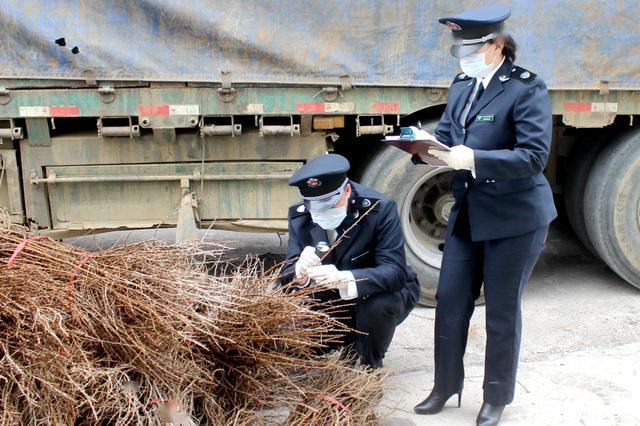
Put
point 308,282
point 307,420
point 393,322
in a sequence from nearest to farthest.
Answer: point 307,420 → point 308,282 → point 393,322

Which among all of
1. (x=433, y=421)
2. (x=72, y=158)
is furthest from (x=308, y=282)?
(x=72, y=158)

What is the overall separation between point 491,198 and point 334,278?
70cm

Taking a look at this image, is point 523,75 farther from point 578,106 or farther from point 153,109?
Answer: point 153,109

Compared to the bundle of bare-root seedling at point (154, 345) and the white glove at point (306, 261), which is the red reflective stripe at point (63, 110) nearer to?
the bundle of bare-root seedling at point (154, 345)

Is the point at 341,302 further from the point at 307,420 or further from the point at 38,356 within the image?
the point at 38,356

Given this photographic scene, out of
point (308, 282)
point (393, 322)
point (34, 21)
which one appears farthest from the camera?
point (34, 21)

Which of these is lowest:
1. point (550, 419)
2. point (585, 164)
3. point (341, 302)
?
point (550, 419)

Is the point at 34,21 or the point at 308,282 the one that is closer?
the point at 308,282

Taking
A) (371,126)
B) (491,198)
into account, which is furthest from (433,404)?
(371,126)

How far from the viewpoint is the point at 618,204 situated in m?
4.66

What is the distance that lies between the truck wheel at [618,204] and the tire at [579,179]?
67 mm

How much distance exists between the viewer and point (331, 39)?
4254 millimetres

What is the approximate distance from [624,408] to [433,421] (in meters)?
0.86

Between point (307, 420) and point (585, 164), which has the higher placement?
point (585, 164)
